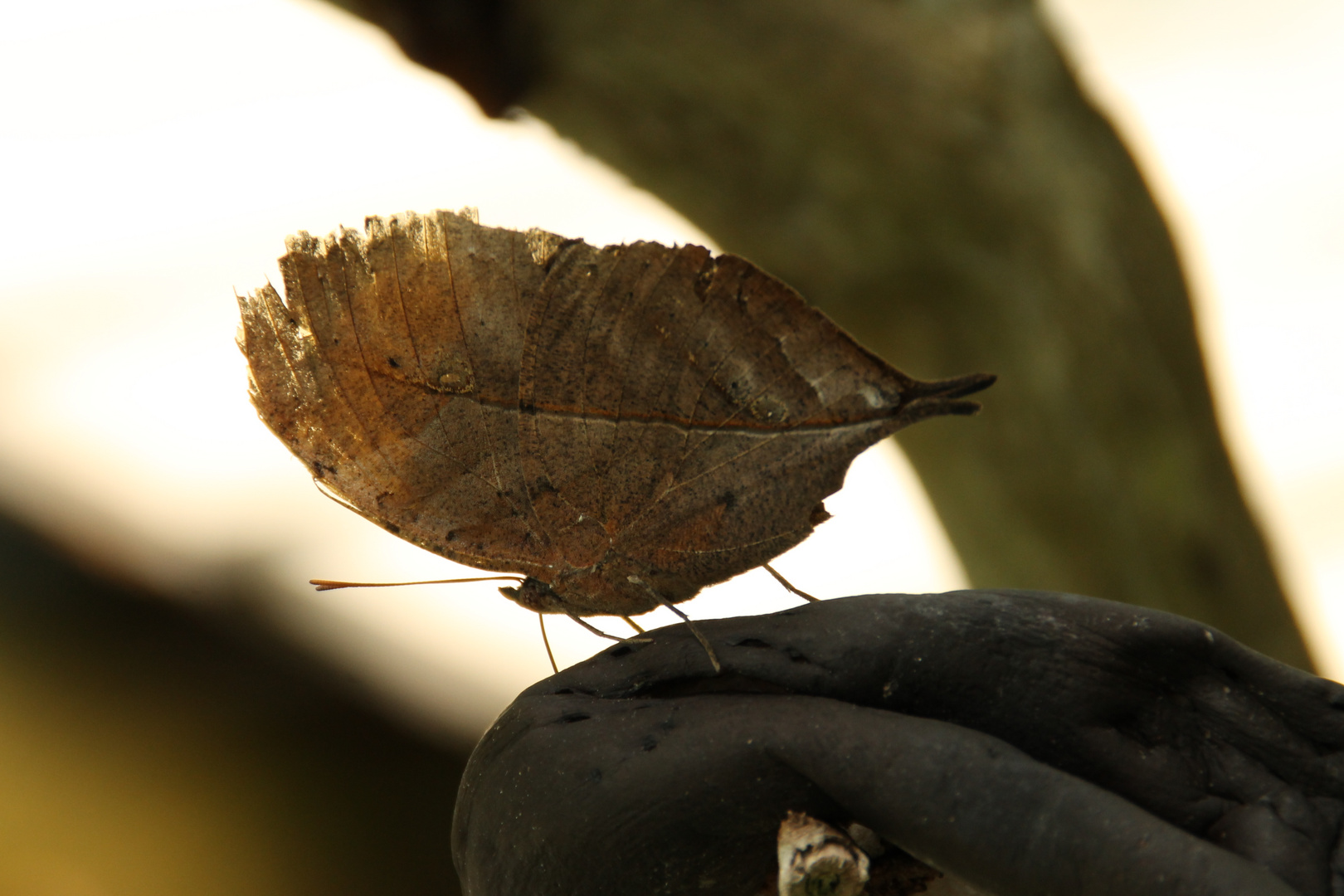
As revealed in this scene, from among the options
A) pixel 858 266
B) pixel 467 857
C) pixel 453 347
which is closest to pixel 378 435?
pixel 453 347

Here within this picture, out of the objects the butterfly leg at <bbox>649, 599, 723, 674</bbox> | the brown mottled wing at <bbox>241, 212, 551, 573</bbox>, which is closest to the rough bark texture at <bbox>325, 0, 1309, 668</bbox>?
the brown mottled wing at <bbox>241, 212, 551, 573</bbox>

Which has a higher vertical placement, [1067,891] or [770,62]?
[770,62]

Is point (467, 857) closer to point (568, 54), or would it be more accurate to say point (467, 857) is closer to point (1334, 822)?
point (1334, 822)

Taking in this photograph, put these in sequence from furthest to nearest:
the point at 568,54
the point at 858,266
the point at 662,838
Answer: the point at 858,266, the point at 568,54, the point at 662,838

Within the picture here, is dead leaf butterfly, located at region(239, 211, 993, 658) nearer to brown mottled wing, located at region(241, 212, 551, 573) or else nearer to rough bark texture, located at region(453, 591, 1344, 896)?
brown mottled wing, located at region(241, 212, 551, 573)

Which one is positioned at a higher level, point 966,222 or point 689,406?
point 966,222

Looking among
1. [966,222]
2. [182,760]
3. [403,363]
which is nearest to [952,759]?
[403,363]

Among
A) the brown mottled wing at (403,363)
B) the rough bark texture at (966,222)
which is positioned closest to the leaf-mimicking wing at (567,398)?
the brown mottled wing at (403,363)

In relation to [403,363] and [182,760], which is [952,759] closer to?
[403,363]
